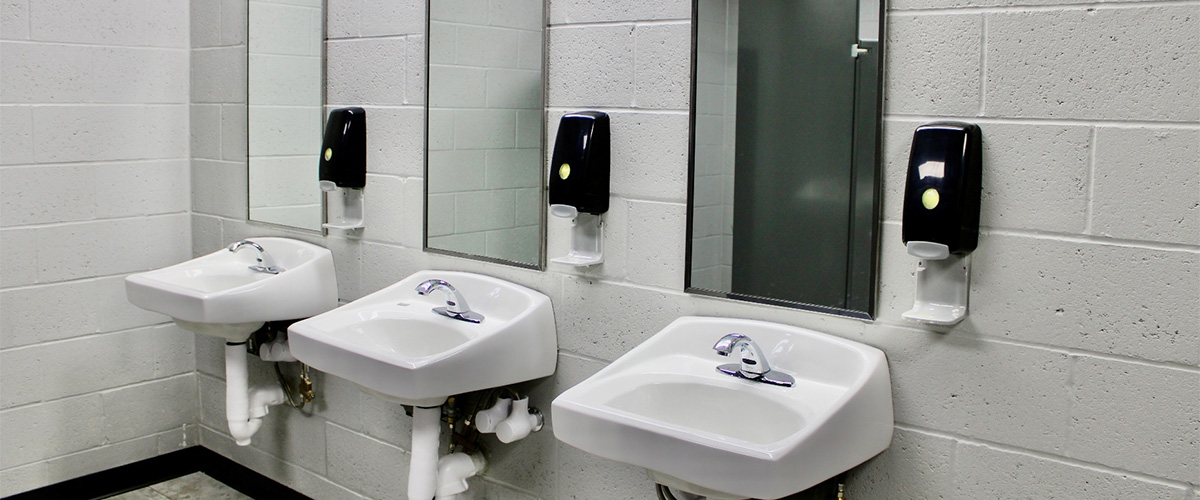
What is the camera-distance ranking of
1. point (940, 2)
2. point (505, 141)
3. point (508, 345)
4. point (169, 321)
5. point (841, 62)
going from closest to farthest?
1. point (940, 2)
2. point (841, 62)
3. point (508, 345)
4. point (505, 141)
5. point (169, 321)

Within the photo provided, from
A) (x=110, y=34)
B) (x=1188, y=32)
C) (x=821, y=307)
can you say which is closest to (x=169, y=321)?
(x=110, y=34)

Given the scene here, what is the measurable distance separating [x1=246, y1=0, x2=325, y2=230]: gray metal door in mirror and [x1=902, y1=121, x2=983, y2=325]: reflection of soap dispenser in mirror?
185 centimetres

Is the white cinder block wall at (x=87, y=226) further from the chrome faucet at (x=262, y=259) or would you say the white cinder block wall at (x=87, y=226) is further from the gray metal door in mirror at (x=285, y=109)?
the chrome faucet at (x=262, y=259)

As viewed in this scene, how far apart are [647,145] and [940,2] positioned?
67 centimetres

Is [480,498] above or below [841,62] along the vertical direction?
below

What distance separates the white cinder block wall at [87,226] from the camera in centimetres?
288

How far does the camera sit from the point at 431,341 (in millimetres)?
2314

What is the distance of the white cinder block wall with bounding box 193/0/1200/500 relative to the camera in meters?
1.45

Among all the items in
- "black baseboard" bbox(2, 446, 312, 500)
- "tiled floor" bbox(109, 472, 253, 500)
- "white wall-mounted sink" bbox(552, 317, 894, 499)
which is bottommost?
"tiled floor" bbox(109, 472, 253, 500)

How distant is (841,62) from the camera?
68.2 inches

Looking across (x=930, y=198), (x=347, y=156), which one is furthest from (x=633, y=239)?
(x=347, y=156)

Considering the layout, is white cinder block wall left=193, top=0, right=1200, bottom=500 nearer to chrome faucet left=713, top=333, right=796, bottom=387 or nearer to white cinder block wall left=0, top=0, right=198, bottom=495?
chrome faucet left=713, top=333, right=796, bottom=387

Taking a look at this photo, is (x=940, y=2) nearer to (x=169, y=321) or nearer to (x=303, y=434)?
(x=303, y=434)

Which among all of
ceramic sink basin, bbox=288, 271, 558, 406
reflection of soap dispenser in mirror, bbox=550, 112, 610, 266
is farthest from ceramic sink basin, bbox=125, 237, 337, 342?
reflection of soap dispenser in mirror, bbox=550, 112, 610, 266
